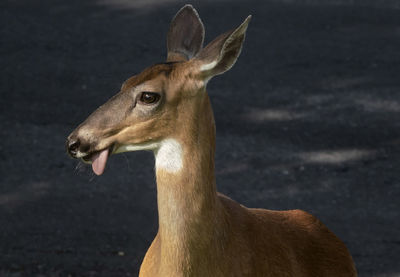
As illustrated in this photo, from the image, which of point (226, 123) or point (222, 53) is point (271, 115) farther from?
point (222, 53)

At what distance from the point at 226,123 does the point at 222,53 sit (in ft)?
15.2

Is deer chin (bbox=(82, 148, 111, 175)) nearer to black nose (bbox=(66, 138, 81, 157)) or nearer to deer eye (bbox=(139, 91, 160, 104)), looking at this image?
black nose (bbox=(66, 138, 81, 157))

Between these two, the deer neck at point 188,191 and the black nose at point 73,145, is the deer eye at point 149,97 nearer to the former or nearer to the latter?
the deer neck at point 188,191

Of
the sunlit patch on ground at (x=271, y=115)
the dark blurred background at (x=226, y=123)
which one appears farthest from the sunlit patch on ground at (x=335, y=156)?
the sunlit patch on ground at (x=271, y=115)

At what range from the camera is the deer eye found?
3.55 m

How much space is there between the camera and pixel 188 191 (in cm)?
359

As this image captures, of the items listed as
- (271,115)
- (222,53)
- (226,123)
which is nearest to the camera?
(222,53)

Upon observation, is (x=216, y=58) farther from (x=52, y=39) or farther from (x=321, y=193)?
(x=52, y=39)

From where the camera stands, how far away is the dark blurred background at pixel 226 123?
6.55 metres

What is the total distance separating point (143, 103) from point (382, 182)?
418cm

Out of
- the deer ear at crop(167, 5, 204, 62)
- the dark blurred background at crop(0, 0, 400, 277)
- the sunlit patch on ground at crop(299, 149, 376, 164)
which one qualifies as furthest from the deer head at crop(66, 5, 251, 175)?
the sunlit patch on ground at crop(299, 149, 376, 164)

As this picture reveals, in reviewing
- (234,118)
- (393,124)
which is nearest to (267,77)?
(234,118)

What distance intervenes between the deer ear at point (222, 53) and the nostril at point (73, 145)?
2.22ft

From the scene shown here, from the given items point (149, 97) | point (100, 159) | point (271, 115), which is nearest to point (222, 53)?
point (149, 97)
